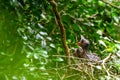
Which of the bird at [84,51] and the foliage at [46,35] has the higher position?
the foliage at [46,35]

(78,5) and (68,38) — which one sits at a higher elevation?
(78,5)

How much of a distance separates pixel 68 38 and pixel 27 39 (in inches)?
8.7

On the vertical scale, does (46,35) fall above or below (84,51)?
above

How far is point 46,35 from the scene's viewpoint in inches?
45.9

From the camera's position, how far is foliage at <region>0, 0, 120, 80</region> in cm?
105

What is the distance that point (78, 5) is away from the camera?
1253 mm

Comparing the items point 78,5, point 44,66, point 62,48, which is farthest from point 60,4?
point 44,66

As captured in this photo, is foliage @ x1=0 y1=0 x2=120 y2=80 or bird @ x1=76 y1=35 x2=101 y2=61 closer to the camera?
foliage @ x1=0 y1=0 x2=120 y2=80

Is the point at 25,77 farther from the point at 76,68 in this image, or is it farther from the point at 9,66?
the point at 76,68

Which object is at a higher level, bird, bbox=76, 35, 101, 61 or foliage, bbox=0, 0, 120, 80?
→ foliage, bbox=0, 0, 120, 80

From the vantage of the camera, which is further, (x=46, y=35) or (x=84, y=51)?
(x=84, y=51)

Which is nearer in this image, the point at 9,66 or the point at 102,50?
the point at 9,66

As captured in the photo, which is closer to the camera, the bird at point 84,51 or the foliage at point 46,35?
the foliage at point 46,35

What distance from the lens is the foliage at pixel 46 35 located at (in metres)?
1.05
